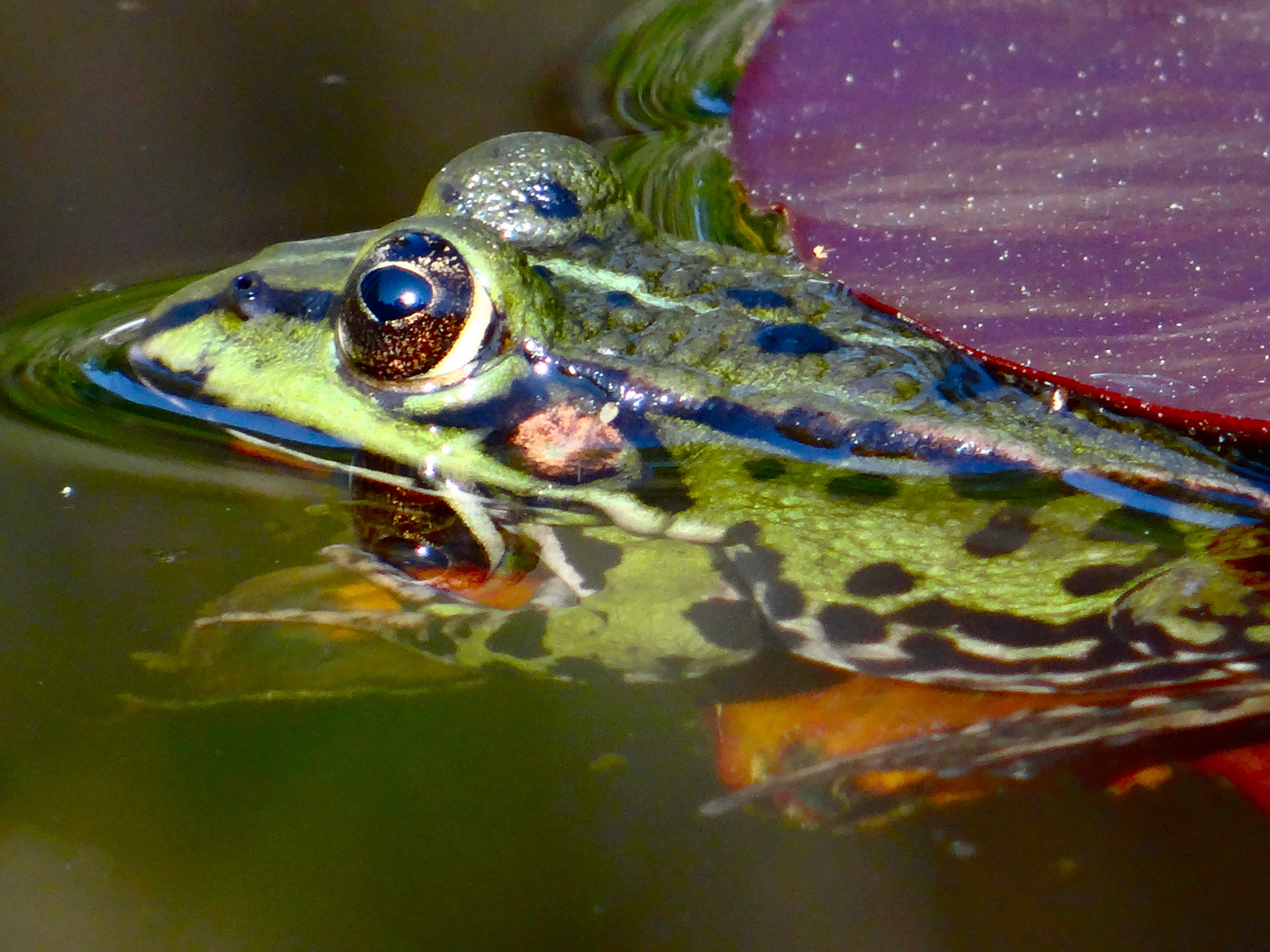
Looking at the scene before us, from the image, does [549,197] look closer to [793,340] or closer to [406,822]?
[793,340]

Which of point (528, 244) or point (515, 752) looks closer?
point (515, 752)

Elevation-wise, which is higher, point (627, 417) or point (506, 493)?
point (627, 417)

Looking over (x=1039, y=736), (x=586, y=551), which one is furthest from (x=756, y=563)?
(x=1039, y=736)

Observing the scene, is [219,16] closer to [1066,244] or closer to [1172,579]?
[1066,244]

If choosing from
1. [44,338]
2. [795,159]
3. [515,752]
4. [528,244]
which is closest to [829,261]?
[795,159]

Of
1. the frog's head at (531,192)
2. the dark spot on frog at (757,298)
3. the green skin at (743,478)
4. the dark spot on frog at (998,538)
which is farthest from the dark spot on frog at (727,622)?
the frog's head at (531,192)

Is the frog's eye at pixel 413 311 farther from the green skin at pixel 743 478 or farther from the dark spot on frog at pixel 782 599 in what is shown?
the dark spot on frog at pixel 782 599

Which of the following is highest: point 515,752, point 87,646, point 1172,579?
point 1172,579
